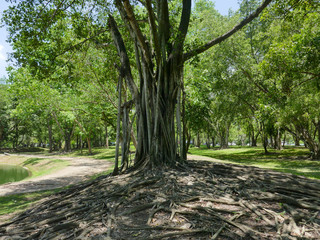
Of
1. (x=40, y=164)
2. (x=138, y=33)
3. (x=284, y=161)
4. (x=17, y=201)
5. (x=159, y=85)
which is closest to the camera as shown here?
(x=138, y=33)

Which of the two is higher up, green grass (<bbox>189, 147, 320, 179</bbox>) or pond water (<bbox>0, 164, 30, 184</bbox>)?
green grass (<bbox>189, 147, 320, 179</bbox>)

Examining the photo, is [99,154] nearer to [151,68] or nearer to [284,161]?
[284,161]

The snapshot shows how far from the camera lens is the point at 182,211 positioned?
10.8 ft

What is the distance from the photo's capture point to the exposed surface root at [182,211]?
282 centimetres

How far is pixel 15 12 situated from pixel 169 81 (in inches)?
169

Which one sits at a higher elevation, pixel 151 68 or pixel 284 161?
pixel 151 68

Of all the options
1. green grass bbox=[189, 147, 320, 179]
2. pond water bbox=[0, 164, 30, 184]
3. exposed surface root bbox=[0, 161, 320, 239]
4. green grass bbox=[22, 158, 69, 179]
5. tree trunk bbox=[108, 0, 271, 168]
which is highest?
tree trunk bbox=[108, 0, 271, 168]

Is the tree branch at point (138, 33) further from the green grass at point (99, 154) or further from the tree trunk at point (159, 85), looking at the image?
the green grass at point (99, 154)

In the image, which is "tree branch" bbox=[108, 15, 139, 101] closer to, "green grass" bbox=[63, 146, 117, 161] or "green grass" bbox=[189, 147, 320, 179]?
"green grass" bbox=[189, 147, 320, 179]

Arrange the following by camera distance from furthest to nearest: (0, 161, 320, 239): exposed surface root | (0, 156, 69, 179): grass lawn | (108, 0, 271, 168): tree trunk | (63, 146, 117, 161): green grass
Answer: (63, 146, 117, 161): green grass → (0, 156, 69, 179): grass lawn → (108, 0, 271, 168): tree trunk → (0, 161, 320, 239): exposed surface root

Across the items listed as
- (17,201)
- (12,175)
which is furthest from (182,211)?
(12,175)

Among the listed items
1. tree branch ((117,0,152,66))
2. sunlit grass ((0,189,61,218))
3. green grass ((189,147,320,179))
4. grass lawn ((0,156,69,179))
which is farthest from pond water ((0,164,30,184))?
green grass ((189,147,320,179))

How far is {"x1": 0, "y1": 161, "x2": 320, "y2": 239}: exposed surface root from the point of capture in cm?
A: 282

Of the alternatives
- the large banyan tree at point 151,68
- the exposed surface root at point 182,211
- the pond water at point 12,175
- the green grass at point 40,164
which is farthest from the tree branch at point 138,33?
the green grass at point 40,164
